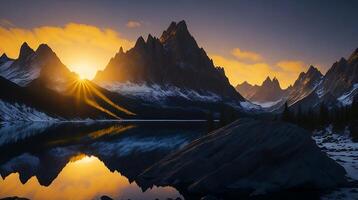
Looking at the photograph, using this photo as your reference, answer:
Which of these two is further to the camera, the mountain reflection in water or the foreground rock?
the mountain reflection in water

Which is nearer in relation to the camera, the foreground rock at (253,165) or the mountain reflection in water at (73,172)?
the foreground rock at (253,165)

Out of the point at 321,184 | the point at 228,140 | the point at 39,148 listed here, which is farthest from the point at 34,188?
the point at 39,148

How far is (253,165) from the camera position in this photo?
1436 inches

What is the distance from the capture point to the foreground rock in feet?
115

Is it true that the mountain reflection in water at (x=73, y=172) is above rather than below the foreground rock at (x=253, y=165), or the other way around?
below

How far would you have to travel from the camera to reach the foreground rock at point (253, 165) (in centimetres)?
3500

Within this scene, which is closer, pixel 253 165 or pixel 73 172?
pixel 253 165

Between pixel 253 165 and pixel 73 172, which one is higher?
pixel 253 165

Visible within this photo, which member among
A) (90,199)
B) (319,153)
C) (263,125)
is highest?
(263,125)

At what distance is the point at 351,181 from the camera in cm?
3719

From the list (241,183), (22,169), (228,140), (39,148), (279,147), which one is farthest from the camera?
(39,148)

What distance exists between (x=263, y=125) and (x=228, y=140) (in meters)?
4.43

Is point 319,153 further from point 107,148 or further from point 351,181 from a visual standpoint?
point 107,148

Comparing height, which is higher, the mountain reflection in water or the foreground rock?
the foreground rock
